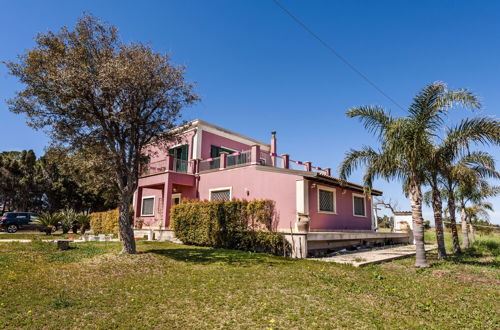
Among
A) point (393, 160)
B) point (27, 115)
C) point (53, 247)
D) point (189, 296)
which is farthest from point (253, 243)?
point (27, 115)

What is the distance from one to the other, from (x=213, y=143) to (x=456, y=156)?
14.4m

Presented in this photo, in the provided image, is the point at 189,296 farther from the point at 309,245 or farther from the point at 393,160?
the point at 393,160

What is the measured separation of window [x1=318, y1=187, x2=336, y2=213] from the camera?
15096 millimetres

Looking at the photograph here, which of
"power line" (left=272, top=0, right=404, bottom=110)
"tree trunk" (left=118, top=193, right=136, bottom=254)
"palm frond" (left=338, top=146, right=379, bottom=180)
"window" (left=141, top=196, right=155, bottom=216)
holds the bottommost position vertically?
"tree trunk" (left=118, top=193, right=136, bottom=254)

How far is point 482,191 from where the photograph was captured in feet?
54.0

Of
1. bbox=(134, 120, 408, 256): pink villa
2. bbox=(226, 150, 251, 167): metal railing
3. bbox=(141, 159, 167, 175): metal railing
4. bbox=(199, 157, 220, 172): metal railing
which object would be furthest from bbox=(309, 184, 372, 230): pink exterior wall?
bbox=(141, 159, 167, 175): metal railing

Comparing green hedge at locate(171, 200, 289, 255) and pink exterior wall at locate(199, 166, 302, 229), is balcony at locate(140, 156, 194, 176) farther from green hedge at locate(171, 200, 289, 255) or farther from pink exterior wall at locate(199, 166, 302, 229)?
green hedge at locate(171, 200, 289, 255)

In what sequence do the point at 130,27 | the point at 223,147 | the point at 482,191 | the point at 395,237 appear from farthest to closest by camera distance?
1. the point at 223,147
2. the point at 395,237
3. the point at 482,191
4. the point at 130,27

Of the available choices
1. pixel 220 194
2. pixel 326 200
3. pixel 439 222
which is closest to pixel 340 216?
pixel 326 200

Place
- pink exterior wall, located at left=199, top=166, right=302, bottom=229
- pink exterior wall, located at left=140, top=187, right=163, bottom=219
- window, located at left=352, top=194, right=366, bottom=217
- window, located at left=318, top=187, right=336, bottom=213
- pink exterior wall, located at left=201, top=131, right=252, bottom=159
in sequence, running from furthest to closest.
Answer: pink exterior wall, located at left=140, top=187, right=163, bottom=219 < pink exterior wall, located at left=201, top=131, right=252, bottom=159 < window, located at left=352, top=194, right=366, bottom=217 < window, located at left=318, top=187, right=336, bottom=213 < pink exterior wall, located at left=199, top=166, right=302, bottom=229

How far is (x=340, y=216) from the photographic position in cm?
1634

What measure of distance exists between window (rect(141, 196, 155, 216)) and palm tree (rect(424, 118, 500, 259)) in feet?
55.7

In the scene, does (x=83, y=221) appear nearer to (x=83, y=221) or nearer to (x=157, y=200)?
(x=83, y=221)

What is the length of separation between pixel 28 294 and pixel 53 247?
7.45m
